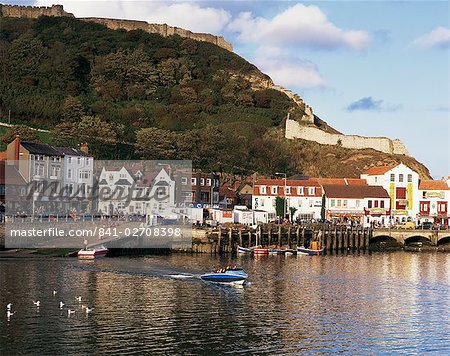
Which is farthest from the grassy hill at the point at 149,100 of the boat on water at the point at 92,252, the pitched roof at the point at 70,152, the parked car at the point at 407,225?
the boat on water at the point at 92,252

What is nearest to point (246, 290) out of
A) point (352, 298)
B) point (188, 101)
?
point (352, 298)

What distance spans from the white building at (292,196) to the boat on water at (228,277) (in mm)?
44062

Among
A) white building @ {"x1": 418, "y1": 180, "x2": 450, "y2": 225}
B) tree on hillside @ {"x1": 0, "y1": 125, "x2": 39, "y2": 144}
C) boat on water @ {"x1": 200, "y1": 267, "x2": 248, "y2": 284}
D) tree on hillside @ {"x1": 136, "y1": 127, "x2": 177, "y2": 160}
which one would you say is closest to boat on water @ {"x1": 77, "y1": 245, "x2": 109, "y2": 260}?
boat on water @ {"x1": 200, "y1": 267, "x2": 248, "y2": 284}

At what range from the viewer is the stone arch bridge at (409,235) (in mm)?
90562

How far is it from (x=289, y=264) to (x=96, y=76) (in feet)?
299

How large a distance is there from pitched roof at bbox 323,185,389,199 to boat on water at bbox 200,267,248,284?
4730cm

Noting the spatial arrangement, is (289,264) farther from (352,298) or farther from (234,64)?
(234,64)

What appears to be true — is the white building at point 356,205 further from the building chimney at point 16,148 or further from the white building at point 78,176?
the building chimney at point 16,148

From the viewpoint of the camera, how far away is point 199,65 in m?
162

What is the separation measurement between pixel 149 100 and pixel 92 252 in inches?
3204

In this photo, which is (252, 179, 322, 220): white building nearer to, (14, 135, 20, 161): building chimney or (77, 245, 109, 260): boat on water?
(14, 135, 20, 161): building chimney

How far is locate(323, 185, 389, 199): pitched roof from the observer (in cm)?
10154

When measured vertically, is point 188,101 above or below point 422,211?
above

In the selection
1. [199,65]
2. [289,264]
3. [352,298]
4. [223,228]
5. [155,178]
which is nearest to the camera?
[352,298]
